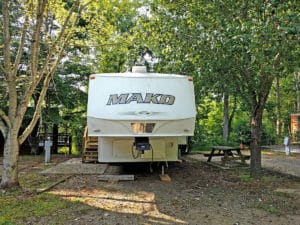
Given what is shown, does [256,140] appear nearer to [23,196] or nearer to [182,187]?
→ [182,187]

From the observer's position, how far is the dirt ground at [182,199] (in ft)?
15.6

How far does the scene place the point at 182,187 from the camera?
278 inches

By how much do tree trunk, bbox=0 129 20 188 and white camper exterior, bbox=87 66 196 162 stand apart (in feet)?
4.91

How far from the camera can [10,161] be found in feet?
20.8

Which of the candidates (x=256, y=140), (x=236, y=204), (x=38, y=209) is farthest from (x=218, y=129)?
(x=38, y=209)

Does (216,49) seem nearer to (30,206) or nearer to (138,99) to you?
(138,99)

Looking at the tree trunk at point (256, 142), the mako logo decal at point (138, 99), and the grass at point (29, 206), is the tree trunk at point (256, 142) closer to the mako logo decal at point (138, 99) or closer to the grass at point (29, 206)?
the mako logo decal at point (138, 99)

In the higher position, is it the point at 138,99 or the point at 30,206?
the point at 138,99

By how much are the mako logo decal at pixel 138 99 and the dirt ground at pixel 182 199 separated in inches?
70.2

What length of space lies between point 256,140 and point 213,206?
11.4ft

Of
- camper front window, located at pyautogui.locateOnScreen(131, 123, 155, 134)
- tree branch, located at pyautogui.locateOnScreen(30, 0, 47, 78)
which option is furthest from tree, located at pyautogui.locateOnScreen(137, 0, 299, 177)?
tree branch, located at pyautogui.locateOnScreen(30, 0, 47, 78)

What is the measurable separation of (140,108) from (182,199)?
1.98 meters

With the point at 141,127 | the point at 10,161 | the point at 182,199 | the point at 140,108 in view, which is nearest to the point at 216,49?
the point at 140,108

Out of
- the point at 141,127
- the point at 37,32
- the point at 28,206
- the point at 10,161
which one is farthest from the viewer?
the point at 141,127
